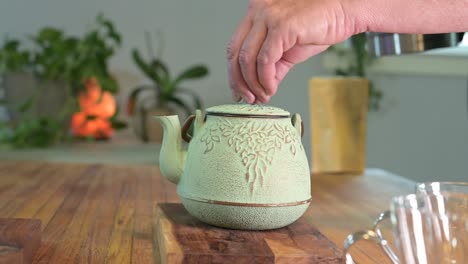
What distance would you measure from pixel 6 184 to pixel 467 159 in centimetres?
232

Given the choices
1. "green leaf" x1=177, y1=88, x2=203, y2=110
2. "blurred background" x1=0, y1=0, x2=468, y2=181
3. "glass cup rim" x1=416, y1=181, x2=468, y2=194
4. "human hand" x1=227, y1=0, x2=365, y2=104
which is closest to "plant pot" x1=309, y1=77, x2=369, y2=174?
"human hand" x1=227, y1=0, x2=365, y2=104

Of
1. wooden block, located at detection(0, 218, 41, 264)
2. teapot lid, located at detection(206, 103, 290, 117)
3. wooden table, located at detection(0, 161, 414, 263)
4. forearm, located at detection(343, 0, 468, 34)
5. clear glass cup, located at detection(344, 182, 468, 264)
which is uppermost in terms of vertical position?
forearm, located at detection(343, 0, 468, 34)

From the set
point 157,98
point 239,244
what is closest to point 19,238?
point 239,244

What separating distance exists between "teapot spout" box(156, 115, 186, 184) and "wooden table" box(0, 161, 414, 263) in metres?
0.08

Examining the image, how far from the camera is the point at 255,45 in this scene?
90cm

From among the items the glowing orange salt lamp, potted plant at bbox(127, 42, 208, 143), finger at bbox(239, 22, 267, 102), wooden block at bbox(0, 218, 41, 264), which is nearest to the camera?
wooden block at bbox(0, 218, 41, 264)

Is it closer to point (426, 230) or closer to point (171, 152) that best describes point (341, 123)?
point (171, 152)

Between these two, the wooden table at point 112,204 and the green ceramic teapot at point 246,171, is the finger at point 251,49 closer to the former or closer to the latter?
the green ceramic teapot at point 246,171

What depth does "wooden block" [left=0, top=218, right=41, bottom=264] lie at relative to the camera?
2.23 feet

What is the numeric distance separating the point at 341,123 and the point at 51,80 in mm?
1254

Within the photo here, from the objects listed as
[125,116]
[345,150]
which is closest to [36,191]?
[345,150]

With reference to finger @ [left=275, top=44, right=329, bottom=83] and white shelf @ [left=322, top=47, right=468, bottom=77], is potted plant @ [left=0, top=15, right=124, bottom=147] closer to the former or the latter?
white shelf @ [left=322, top=47, right=468, bottom=77]

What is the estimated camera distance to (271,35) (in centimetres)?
90

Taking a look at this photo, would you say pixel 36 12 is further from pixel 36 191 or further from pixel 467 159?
pixel 36 191
